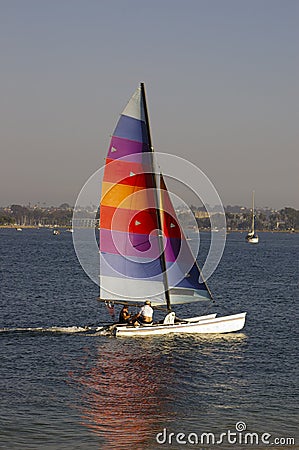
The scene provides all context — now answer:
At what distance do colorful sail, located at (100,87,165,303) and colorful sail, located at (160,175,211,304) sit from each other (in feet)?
2.21

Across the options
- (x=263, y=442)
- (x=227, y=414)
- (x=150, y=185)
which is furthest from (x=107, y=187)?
(x=263, y=442)

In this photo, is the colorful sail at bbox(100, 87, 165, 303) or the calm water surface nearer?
the calm water surface

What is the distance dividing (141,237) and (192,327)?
5669mm

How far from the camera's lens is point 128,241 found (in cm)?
3972

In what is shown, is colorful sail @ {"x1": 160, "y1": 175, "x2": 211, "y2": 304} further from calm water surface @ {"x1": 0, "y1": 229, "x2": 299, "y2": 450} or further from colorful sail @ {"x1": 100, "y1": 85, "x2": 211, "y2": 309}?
calm water surface @ {"x1": 0, "y1": 229, "x2": 299, "y2": 450}

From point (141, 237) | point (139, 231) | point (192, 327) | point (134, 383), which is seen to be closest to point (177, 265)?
point (141, 237)

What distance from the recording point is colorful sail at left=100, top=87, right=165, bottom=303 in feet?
126

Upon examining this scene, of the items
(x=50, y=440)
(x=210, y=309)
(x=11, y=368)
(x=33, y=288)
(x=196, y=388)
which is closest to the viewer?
(x=50, y=440)

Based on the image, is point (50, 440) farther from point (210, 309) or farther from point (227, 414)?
point (210, 309)

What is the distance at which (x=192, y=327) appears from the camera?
38.1m

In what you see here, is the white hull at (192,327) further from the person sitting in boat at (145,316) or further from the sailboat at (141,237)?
the person sitting in boat at (145,316)

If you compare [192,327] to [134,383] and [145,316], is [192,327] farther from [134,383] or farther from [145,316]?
[134,383]

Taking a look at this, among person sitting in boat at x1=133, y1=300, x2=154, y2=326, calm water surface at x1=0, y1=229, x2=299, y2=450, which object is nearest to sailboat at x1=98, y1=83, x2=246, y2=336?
person sitting in boat at x1=133, y1=300, x2=154, y2=326

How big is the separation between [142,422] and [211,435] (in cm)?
256
